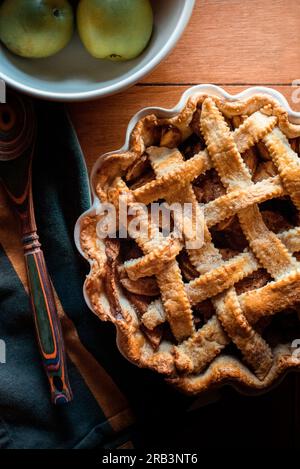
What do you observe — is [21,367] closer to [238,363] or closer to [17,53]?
[238,363]

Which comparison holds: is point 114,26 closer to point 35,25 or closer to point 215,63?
point 35,25

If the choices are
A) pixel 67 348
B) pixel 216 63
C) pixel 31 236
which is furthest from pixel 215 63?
pixel 67 348

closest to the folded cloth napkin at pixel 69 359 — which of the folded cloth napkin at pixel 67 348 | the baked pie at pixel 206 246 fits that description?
the folded cloth napkin at pixel 67 348

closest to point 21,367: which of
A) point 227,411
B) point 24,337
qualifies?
point 24,337

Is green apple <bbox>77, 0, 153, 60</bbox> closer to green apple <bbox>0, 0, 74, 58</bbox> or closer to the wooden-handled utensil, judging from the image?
green apple <bbox>0, 0, 74, 58</bbox>
